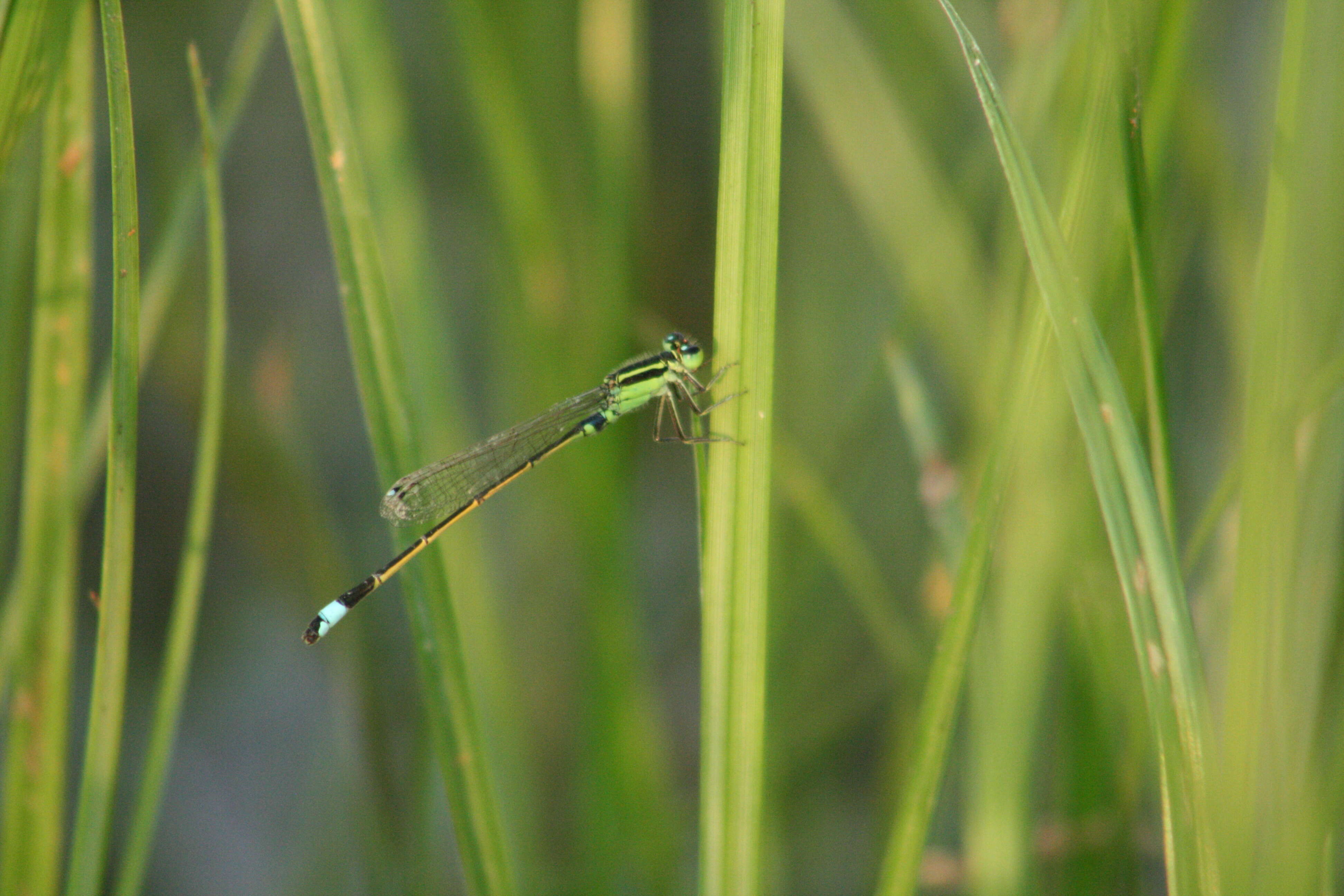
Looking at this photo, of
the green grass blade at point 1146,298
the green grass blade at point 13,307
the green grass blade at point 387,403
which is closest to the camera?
the green grass blade at point 1146,298

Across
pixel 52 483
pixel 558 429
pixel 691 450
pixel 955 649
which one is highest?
pixel 691 450

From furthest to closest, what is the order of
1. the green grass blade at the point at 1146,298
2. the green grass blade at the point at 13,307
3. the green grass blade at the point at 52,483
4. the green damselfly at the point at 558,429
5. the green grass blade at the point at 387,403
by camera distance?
the green damselfly at the point at 558,429 < the green grass blade at the point at 13,307 < the green grass blade at the point at 52,483 < the green grass blade at the point at 387,403 < the green grass blade at the point at 1146,298

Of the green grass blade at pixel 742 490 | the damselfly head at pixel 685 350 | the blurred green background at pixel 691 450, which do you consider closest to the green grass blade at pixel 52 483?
the blurred green background at pixel 691 450

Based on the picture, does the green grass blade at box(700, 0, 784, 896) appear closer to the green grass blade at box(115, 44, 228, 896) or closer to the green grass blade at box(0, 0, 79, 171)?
the green grass blade at box(115, 44, 228, 896)

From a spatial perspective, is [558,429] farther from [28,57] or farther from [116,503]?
[28,57]

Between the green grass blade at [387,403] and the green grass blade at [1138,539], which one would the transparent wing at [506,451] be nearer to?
the green grass blade at [387,403]

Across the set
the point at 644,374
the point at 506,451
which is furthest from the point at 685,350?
the point at 506,451
